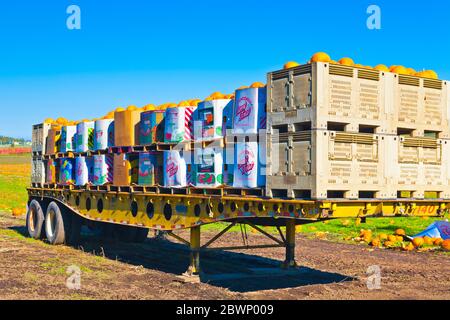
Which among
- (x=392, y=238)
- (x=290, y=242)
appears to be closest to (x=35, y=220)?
(x=290, y=242)

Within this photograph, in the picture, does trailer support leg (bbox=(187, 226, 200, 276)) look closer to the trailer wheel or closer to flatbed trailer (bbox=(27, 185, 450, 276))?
flatbed trailer (bbox=(27, 185, 450, 276))

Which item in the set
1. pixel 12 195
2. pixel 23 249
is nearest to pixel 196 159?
pixel 23 249

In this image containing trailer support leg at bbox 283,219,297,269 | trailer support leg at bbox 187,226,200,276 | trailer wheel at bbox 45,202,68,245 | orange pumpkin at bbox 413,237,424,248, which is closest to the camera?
trailer support leg at bbox 187,226,200,276

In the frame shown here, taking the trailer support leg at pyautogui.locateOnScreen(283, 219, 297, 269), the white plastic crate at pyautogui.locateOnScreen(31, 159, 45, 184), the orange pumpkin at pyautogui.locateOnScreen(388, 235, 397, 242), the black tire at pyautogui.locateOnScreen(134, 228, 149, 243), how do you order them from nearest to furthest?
the trailer support leg at pyautogui.locateOnScreen(283, 219, 297, 269), the orange pumpkin at pyautogui.locateOnScreen(388, 235, 397, 242), the black tire at pyautogui.locateOnScreen(134, 228, 149, 243), the white plastic crate at pyautogui.locateOnScreen(31, 159, 45, 184)

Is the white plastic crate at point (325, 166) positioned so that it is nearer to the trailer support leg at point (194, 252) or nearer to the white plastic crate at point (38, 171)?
the trailer support leg at point (194, 252)

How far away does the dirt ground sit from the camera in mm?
11016

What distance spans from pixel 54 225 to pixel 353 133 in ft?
39.0

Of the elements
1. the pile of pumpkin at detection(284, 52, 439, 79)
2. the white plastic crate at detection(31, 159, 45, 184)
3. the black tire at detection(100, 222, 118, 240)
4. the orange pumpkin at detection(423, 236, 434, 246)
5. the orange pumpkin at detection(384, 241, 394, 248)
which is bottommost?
the orange pumpkin at detection(384, 241, 394, 248)

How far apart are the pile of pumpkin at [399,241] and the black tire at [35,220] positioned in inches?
407

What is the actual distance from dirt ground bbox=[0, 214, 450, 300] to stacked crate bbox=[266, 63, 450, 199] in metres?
2.25

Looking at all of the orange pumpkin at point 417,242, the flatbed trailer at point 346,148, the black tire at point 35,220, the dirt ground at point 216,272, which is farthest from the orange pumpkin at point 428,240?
the black tire at point 35,220

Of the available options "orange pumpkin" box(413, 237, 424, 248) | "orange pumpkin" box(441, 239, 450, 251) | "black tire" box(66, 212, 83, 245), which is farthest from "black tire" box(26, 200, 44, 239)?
"orange pumpkin" box(441, 239, 450, 251)
